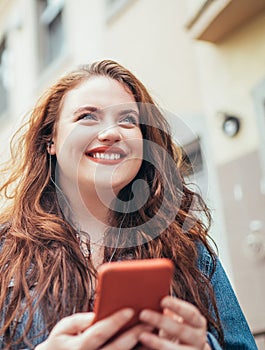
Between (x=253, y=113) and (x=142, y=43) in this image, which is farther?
(x=142, y=43)

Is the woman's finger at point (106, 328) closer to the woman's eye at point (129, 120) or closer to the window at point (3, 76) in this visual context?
the woman's eye at point (129, 120)

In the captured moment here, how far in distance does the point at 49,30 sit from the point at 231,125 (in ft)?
14.2

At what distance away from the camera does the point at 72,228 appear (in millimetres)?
1330

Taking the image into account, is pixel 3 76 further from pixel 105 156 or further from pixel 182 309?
pixel 182 309

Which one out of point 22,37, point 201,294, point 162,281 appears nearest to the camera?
point 162,281

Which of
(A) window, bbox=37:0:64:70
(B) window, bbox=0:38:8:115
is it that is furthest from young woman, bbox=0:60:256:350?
(B) window, bbox=0:38:8:115

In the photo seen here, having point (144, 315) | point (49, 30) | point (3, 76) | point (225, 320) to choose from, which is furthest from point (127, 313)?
point (3, 76)

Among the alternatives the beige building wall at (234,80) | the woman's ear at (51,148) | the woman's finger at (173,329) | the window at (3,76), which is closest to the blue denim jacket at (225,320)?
the woman's finger at (173,329)

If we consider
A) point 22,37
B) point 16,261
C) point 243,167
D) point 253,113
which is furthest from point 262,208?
point 22,37

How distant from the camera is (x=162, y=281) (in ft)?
2.92

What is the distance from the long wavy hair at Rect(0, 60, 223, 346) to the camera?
116 cm

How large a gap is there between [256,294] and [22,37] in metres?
5.64

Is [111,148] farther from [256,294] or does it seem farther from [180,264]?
[256,294]

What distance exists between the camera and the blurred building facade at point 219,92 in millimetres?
3525
